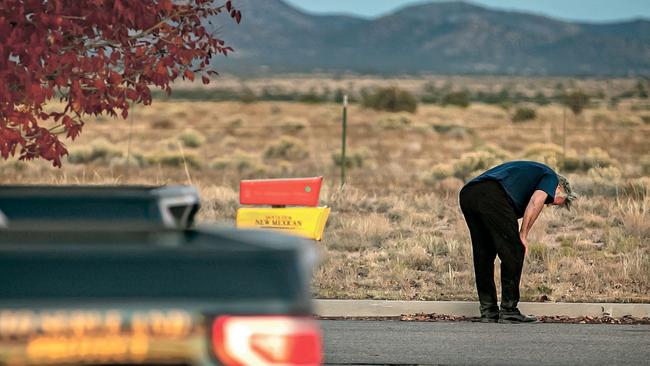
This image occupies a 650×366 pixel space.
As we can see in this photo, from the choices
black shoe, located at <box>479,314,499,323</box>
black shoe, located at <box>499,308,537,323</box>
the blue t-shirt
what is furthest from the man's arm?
black shoe, located at <box>479,314,499,323</box>

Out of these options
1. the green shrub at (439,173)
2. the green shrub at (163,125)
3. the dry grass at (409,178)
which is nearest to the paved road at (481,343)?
the dry grass at (409,178)

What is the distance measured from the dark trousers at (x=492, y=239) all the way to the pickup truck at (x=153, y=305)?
8.60 metres

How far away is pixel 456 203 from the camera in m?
20.2

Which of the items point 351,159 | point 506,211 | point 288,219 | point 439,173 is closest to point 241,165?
point 351,159

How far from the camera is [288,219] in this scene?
11.4 meters

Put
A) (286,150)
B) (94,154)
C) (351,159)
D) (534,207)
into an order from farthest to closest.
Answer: (286,150) → (94,154) → (351,159) → (534,207)

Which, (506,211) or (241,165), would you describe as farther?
(241,165)

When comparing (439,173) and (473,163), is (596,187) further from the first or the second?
(473,163)

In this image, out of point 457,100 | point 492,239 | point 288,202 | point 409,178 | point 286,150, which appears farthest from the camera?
point 457,100

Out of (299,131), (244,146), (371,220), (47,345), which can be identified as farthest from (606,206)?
(299,131)

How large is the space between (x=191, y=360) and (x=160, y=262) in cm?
18

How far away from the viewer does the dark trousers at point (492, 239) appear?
1086 cm

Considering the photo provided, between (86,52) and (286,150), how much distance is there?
30167 mm

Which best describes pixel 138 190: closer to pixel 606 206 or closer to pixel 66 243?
pixel 66 243
